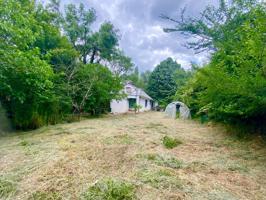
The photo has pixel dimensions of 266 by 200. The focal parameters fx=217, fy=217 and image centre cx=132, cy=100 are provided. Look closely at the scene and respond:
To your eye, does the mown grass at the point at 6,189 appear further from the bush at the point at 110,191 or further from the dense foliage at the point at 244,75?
the dense foliage at the point at 244,75

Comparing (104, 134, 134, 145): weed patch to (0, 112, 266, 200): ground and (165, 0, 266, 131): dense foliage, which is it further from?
(165, 0, 266, 131): dense foliage

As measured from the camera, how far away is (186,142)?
18.2 ft

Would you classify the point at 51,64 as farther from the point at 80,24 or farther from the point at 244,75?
the point at 244,75

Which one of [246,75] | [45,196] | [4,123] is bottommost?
[45,196]

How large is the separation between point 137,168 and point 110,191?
2.92 ft

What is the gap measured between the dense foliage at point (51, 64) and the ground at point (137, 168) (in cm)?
206

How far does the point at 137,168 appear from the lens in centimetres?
338

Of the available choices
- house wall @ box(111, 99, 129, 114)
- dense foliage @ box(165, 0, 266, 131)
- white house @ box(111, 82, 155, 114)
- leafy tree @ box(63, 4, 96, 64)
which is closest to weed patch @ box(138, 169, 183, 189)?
dense foliage @ box(165, 0, 266, 131)

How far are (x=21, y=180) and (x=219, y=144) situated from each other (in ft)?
14.5

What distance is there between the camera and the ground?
2643mm

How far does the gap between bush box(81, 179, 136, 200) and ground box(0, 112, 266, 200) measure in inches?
3.3

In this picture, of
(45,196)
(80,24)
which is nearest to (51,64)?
(80,24)

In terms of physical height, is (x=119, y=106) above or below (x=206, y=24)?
below

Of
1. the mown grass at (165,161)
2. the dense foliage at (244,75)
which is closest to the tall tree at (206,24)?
the dense foliage at (244,75)
